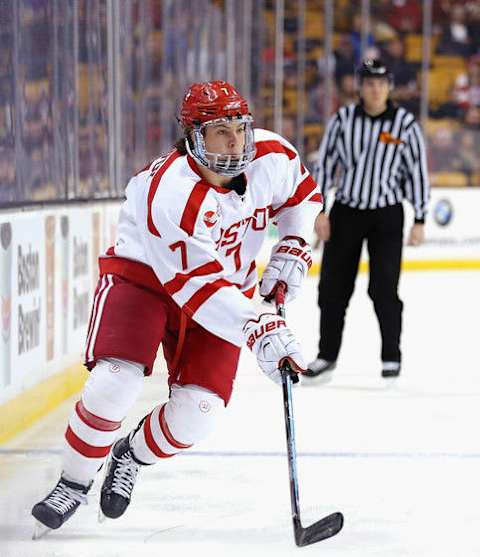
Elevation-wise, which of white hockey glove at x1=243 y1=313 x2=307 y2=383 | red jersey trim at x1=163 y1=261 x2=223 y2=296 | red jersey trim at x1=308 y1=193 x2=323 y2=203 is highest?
red jersey trim at x1=308 y1=193 x2=323 y2=203

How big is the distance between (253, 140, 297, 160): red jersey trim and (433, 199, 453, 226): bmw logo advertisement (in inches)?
274

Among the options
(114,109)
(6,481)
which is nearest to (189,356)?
(6,481)

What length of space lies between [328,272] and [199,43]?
3869mm

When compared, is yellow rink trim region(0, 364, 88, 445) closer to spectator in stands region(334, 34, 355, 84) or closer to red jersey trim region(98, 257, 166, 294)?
red jersey trim region(98, 257, 166, 294)

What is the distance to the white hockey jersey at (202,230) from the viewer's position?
2.20 metres

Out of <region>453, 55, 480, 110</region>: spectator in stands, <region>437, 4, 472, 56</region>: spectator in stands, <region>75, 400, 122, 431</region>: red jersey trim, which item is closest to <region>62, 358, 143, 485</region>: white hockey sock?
<region>75, 400, 122, 431</region>: red jersey trim

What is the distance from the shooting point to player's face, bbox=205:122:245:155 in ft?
7.41

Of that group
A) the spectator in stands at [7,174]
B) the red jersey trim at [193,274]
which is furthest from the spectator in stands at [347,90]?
the red jersey trim at [193,274]

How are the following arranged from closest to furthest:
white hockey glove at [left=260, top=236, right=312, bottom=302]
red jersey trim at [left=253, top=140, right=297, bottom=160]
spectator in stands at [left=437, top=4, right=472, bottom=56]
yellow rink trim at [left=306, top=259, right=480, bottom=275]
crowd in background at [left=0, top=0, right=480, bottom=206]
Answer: red jersey trim at [left=253, top=140, right=297, bottom=160], white hockey glove at [left=260, top=236, right=312, bottom=302], crowd in background at [left=0, top=0, right=480, bottom=206], yellow rink trim at [left=306, top=259, right=480, bottom=275], spectator in stands at [left=437, top=4, right=472, bottom=56]

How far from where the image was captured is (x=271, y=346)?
213cm

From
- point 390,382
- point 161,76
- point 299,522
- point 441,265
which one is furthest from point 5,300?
point 441,265

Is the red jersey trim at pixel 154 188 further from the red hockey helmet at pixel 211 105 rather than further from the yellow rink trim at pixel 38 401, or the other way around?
the yellow rink trim at pixel 38 401

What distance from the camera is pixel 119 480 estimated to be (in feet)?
8.10

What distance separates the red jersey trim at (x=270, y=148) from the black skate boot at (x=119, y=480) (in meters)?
0.63
